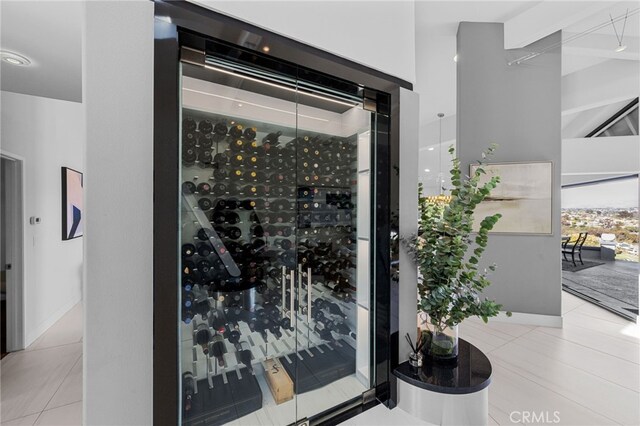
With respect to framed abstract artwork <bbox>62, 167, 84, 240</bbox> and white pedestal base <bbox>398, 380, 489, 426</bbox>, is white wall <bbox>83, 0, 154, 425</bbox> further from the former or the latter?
framed abstract artwork <bbox>62, 167, 84, 240</bbox>

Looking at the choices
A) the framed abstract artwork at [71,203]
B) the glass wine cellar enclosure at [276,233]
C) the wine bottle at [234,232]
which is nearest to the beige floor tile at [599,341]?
the glass wine cellar enclosure at [276,233]

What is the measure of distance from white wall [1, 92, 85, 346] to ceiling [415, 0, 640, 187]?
444cm

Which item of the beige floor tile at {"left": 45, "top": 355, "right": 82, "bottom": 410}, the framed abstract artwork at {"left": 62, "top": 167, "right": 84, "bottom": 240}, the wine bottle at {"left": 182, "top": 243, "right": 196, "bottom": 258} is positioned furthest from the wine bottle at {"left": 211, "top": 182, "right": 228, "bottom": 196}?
the framed abstract artwork at {"left": 62, "top": 167, "right": 84, "bottom": 240}

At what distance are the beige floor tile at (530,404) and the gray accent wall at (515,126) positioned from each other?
1419 mm

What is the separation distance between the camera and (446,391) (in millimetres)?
1458

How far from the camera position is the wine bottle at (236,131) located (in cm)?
157

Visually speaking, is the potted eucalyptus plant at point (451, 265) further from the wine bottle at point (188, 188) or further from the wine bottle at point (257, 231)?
the wine bottle at point (188, 188)

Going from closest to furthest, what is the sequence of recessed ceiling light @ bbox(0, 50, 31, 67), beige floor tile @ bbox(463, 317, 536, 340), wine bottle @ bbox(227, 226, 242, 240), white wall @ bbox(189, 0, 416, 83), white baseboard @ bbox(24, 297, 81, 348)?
white wall @ bbox(189, 0, 416, 83), wine bottle @ bbox(227, 226, 242, 240), recessed ceiling light @ bbox(0, 50, 31, 67), white baseboard @ bbox(24, 297, 81, 348), beige floor tile @ bbox(463, 317, 536, 340)

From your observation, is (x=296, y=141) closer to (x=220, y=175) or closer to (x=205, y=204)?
(x=220, y=175)

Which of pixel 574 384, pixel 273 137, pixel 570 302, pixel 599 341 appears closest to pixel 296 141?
pixel 273 137

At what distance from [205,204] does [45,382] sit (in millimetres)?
2392

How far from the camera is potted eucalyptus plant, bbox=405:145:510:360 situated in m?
1.58

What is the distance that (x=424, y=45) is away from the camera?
3.81m

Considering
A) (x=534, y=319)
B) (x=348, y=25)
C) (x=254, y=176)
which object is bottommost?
(x=534, y=319)
